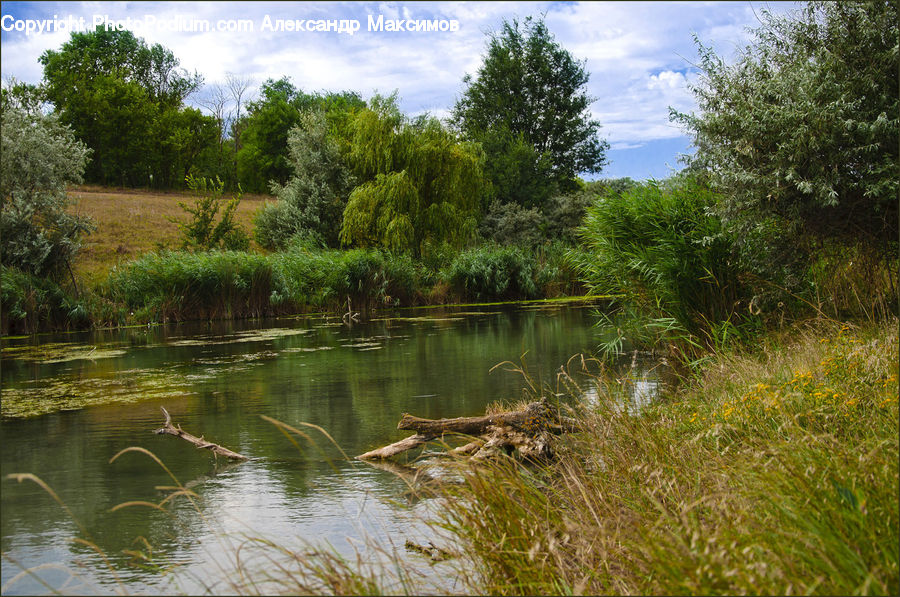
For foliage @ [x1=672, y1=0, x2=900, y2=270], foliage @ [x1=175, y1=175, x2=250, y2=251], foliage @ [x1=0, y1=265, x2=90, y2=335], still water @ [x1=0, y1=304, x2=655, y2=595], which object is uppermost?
foliage @ [x1=175, y1=175, x2=250, y2=251]

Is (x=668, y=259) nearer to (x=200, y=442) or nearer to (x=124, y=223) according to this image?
(x=200, y=442)

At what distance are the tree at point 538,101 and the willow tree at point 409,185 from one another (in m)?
16.5

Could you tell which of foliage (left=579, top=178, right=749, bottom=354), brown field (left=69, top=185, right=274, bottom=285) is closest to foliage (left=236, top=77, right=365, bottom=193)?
brown field (left=69, top=185, right=274, bottom=285)

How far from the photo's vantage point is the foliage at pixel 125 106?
133 feet

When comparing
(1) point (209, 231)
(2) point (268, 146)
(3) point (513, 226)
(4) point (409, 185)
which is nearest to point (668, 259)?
(4) point (409, 185)

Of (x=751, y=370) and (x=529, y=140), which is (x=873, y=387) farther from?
(x=529, y=140)

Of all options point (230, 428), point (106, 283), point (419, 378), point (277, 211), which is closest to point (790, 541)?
point (230, 428)

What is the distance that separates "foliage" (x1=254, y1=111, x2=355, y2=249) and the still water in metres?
14.9

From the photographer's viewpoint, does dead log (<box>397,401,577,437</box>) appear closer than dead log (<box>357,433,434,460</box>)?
Yes

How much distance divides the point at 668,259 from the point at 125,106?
39175 mm

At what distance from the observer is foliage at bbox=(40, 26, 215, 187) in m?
40.7

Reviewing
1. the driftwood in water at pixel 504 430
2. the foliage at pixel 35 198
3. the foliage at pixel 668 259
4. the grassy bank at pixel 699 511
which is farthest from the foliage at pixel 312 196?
the grassy bank at pixel 699 511

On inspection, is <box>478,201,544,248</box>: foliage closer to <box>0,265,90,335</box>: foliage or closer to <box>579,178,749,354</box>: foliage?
<box>0,265,90,335</box>: foliage

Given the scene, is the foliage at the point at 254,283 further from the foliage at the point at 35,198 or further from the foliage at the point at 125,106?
the foliage at the point at 125,106
